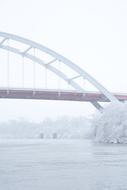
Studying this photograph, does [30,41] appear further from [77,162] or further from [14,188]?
[14,188]

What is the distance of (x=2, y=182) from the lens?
52.5ft

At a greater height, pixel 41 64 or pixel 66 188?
pixel 41 64

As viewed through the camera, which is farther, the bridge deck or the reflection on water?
the bridge deck

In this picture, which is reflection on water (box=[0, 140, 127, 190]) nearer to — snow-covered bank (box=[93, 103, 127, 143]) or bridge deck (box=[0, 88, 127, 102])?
snow-covered bank (box=[93, 103, 127, 143])

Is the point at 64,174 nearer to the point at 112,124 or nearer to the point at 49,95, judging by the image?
the point at 112,124

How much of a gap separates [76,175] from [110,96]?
35302mm

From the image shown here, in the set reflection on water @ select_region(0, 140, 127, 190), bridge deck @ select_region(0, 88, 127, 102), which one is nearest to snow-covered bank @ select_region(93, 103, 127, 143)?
bridge deck @ select_region(0, 88, 127, 102)

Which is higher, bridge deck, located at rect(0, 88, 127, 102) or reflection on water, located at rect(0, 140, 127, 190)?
bridge deck, located at rect(0, 88, 127, 102)

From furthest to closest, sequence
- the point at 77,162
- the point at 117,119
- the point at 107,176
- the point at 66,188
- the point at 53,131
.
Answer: the point at 53,131
the point at 117,119
the point at 77,162
the point at 107,176
the point at 66,188

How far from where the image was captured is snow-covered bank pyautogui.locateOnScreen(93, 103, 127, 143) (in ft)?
137

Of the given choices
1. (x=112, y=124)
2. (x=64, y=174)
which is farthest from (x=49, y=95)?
(x=64, y=174)

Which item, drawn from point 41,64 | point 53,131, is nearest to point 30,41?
point 41,64

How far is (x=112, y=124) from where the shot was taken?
43312 millimetres


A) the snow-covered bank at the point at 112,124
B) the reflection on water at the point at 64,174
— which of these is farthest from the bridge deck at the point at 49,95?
the reflection on water at the point at 64,174
